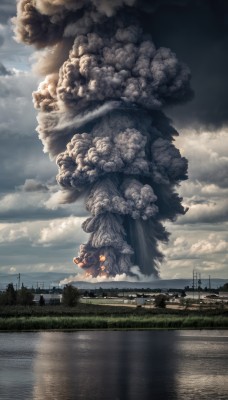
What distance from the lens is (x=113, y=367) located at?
143ft

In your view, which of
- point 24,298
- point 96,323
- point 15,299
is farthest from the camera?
point 15,299

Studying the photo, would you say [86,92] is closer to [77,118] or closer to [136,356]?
[77,118]

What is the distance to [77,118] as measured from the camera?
553 ft

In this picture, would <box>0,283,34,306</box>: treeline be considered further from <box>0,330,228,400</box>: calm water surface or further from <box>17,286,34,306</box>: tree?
<box>0,330,228,400</box>: calm water surface

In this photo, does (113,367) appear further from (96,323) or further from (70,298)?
(70,298)

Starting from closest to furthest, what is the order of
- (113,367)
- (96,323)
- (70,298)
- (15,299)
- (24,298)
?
(113,367), (96,323), (70,298), (24,298), (15,299)

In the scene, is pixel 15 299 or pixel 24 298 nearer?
pixel 24 298

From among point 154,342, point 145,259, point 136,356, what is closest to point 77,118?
point 145,259

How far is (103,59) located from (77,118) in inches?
572

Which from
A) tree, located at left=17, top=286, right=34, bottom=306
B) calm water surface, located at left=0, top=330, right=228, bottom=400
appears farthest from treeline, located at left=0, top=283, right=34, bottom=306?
calm water surface, located at left=0, top=330, right=228, bottom=400

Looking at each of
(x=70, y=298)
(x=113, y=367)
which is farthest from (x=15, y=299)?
(x=113, y=367)

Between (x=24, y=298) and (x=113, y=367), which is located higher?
(x=24, y=298)

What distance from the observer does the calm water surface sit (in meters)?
34.0

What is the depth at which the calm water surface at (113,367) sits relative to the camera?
3400 centimetres
